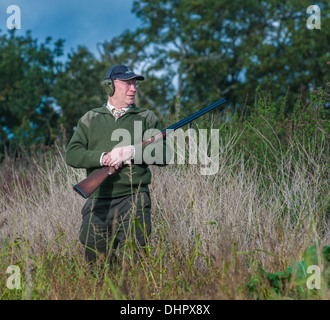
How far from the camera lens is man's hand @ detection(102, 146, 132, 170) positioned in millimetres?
3861

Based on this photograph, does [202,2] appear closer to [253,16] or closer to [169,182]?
[253,16]

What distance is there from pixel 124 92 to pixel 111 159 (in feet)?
2.27

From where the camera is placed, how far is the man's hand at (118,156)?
3.86 meters

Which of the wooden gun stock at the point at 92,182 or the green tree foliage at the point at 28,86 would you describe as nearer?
the wooden gun stock at the point at 92,182

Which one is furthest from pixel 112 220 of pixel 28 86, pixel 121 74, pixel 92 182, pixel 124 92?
pixel 28 86

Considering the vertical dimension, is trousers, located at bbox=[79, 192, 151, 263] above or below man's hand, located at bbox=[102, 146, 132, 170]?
below

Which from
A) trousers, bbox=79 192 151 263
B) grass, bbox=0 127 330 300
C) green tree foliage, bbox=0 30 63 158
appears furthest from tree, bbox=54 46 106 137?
trousers, bbox=79 192 151 263

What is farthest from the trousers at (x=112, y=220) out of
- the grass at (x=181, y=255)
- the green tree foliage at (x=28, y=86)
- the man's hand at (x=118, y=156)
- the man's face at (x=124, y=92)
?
the green tree foliage at (x=28, y=86)

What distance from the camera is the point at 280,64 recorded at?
2461cm

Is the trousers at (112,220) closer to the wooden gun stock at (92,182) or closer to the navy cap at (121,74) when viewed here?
the wooden gun stock at (92,182)

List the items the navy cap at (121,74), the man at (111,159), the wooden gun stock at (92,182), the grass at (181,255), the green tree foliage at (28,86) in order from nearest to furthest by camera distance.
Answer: the grass at (181,255) → the wooden gun stock at (92,182) → the man at (111,159) → the navy cap at (121,74) → the green tree foliage at (28,86)

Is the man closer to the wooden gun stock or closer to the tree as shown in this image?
the wooden gun stock

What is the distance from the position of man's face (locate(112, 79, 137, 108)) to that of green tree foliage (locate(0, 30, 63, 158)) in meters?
15.7
